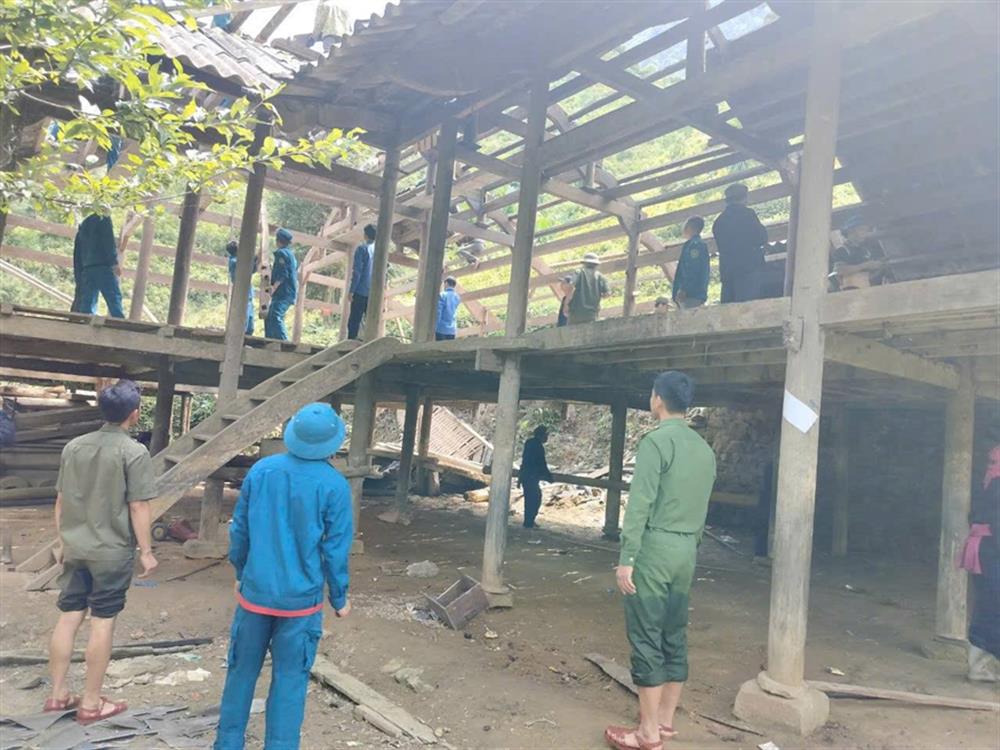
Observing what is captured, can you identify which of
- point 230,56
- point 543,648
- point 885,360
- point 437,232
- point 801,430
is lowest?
point 543,648

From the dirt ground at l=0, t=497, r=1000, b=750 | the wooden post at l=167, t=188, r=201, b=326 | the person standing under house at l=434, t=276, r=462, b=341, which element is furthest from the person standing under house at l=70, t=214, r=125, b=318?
the person standing under house at l=434, t=276, r=462, b=341

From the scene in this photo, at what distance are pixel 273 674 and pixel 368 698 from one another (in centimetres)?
142

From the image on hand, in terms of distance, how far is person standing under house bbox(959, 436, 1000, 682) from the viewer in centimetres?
515

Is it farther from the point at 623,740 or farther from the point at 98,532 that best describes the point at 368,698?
the point at 98,532

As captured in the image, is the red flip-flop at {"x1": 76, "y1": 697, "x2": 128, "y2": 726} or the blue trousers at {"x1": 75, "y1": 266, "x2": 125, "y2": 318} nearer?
the red flip-flop at {"x1": 76, "y1": 697, "x2": 128, "y2": 726}

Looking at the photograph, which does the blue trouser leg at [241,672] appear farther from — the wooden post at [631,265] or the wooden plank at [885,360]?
the wooden post at [631,265]

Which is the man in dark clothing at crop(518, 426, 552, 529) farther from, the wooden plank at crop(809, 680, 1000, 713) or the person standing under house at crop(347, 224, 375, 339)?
the wooden plank at crop(809, 680, 1000, 713)

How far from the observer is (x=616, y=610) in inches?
285

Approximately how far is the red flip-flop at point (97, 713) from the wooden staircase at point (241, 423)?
2.22m

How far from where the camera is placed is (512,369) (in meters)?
7.31

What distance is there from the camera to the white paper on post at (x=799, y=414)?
4.46 meters

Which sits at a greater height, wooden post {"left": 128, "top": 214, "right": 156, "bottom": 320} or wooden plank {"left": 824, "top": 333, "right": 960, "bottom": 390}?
wooden post {"left": 128, "top": 214, "right": 156, "bottom": 320}

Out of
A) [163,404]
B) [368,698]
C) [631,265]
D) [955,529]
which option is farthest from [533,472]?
[368,698]

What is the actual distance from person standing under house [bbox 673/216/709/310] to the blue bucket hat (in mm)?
4374
